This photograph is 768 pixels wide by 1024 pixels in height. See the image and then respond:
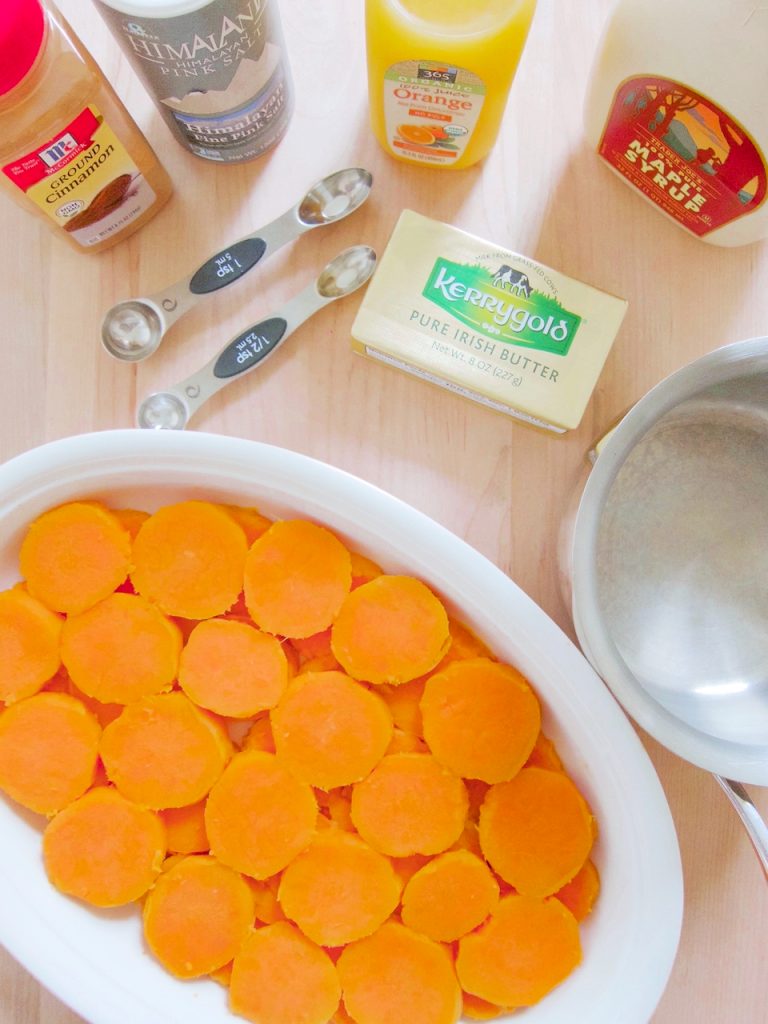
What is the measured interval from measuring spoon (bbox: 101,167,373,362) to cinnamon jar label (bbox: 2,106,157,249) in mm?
60

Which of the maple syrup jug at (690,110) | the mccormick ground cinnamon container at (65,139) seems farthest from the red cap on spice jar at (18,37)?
the maple syrup jug at (690,110)

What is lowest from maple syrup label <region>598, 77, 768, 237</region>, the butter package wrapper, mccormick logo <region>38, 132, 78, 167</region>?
the butter package wrapper

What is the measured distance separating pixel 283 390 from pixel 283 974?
44cm

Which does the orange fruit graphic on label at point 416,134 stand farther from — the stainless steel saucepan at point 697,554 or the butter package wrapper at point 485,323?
the stainless steel saucepan at point 697,554

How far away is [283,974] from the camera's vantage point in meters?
0.59

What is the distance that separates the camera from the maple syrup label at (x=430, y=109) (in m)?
0.52

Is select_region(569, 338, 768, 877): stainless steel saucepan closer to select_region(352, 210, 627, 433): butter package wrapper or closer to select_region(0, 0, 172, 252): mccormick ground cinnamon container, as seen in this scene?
select_region(352, 210, 627, 433): butter package wrapper

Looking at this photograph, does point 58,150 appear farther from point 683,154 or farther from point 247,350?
point 683,154

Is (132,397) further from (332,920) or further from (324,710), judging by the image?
(332,920)

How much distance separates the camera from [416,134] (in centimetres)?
60

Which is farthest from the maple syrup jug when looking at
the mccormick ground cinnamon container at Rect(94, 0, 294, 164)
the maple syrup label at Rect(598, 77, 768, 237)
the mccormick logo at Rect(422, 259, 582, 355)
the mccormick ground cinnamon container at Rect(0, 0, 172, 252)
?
the mccormick ground cinnamon container at Rect(0, 0, 172, 252)

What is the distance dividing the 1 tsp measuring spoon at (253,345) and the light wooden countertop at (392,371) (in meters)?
0.01

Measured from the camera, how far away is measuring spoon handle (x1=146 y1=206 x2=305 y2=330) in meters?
0.62

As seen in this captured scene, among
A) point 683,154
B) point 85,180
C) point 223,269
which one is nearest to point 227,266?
point 223,269
